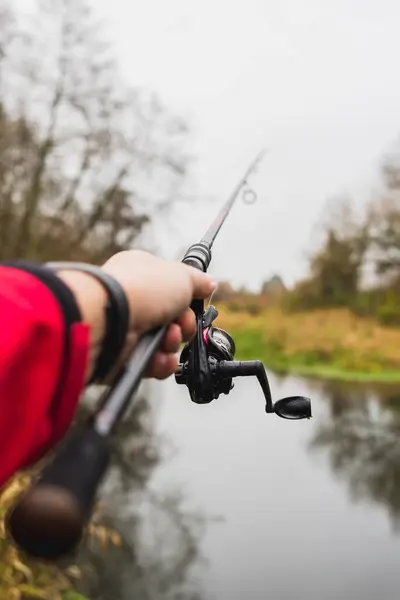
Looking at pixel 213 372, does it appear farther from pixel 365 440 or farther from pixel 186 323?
pixel 365 440

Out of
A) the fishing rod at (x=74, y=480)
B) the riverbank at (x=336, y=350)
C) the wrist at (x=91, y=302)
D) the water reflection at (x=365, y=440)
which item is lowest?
the water reflection at (x=365, y=440)

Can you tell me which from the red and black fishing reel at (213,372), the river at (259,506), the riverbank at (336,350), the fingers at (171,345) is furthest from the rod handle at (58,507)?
the river at (259,506)

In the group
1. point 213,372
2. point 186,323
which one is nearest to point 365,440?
point 213,372

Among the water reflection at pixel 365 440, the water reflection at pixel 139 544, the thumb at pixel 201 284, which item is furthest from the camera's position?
the water reflection at pixel 365 440

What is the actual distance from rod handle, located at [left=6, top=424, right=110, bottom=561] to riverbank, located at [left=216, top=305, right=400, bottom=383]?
5389 millimetres

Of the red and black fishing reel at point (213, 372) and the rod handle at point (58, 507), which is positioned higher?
the rod handle at point (58, 507)

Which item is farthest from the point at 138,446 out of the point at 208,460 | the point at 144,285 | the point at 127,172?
the point at 144,285

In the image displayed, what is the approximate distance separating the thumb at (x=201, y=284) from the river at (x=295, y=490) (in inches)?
256

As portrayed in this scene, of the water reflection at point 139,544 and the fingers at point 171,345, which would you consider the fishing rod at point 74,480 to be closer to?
the fingers at point 171,345

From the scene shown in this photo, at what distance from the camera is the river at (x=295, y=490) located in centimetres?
927

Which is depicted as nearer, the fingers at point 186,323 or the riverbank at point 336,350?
the fingers at point 186,323

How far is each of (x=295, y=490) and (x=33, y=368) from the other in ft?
37.8

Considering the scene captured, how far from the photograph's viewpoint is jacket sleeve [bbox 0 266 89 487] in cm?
55

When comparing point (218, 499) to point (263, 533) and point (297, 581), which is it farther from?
point (297, 581)
